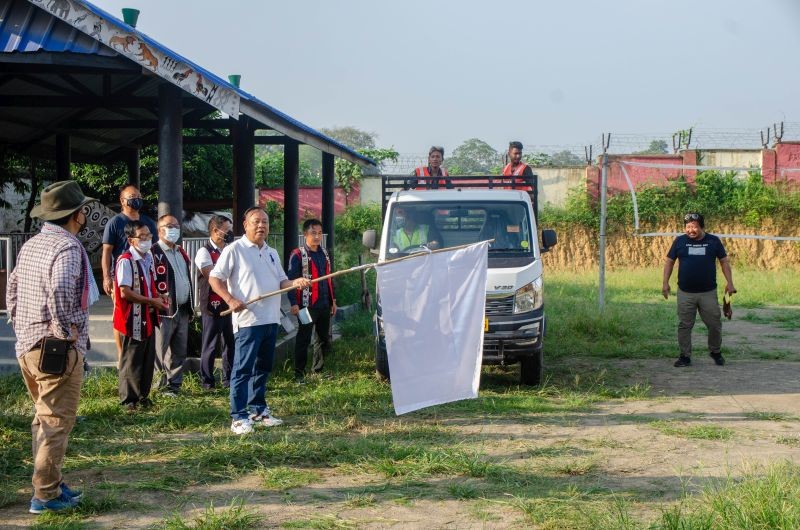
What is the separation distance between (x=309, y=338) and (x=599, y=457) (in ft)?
14.5

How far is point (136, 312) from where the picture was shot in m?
8.48

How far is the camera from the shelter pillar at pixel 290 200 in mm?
15445

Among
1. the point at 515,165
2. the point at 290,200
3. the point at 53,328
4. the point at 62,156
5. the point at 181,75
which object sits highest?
the point at 181,75

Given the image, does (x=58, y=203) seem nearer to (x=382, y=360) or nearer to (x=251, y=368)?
(x=251, y=368)

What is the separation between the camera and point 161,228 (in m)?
9.14

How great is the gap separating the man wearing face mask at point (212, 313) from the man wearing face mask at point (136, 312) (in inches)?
29.8

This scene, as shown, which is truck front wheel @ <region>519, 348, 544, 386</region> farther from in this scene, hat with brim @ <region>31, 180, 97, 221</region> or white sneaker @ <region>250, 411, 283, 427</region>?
hat with brim @ <region>31, 180, 97, 221</region>

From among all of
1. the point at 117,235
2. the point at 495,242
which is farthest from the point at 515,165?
the point at 117,235

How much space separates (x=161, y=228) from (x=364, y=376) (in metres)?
2.94

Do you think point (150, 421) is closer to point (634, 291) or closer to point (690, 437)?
point (690, 437)

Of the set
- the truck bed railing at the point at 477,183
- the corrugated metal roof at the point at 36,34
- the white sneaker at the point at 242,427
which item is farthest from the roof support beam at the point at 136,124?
the white sneaker at the point at 242,427

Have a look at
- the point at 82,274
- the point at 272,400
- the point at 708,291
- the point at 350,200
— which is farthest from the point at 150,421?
the point at 350,200

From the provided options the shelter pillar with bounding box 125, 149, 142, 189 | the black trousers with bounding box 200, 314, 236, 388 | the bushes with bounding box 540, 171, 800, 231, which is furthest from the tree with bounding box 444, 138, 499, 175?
the black trousers with bounding box 200, 314, 236, 388

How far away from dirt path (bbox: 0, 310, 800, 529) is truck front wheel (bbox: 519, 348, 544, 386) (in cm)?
102
